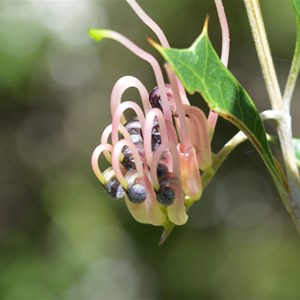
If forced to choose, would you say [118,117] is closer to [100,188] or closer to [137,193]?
[137,193]

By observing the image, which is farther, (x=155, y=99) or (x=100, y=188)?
(x=100, y=188)

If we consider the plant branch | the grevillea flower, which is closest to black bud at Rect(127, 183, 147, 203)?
the grevillea flower

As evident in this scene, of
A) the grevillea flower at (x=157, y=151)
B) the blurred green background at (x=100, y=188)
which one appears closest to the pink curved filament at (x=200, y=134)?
the grevillea flower at (x=157, y=151)

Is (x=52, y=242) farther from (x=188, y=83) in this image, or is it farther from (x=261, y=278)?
(x=188, y=83)

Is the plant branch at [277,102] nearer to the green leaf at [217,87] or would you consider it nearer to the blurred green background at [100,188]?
the green leaf at [217,87]

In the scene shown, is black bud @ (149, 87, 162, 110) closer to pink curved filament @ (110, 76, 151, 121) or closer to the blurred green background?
pink curved filament @ (110, 76, 151, 121)

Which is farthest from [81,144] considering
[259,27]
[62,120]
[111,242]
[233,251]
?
[259,27]

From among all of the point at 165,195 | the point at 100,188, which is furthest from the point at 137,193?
the point at 100,188
